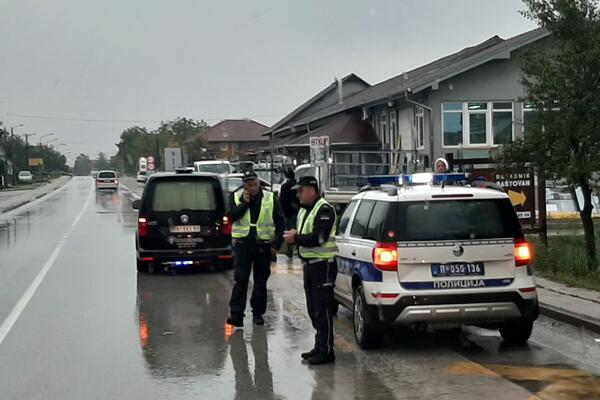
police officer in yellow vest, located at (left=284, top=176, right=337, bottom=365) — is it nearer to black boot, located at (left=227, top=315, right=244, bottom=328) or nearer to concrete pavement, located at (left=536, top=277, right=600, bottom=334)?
black boot, located at (left=227, top=315, right=244, bottom=328)

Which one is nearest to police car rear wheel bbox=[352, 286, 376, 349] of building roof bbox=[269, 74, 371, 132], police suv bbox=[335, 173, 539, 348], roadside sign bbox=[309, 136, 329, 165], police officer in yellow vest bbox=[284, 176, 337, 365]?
police suv bbox=[335, 173, 539, 348]

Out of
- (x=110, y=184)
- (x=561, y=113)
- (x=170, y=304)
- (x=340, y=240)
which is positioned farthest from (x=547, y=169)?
(x=110, y=184)

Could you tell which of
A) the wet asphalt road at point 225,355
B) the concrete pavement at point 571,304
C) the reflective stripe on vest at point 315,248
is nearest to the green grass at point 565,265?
the concrete pavement at point 571,304

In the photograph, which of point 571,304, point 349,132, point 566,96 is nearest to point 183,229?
point 566,96

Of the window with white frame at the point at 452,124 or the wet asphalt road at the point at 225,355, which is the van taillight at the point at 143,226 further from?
the window with white frame at the point at 452,124

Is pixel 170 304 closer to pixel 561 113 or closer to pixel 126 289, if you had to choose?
pixel 126 289

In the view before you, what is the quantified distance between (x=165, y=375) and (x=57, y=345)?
2.00 meters

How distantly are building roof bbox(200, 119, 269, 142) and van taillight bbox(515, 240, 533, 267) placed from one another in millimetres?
109094

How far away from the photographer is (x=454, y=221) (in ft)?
27.3

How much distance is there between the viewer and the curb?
9.36 metres

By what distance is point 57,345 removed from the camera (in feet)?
30.0

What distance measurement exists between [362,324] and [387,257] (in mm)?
791

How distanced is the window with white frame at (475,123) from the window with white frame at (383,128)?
546cm

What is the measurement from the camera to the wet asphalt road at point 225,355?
709cm
